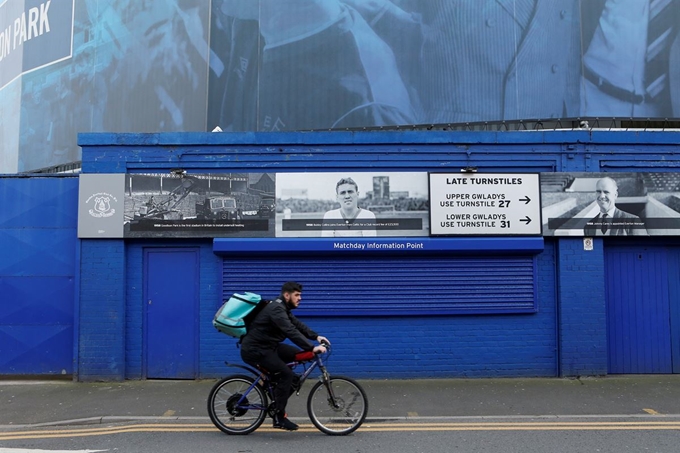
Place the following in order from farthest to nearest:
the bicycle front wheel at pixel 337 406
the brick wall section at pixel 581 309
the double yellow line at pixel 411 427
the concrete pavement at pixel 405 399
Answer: the brick wall section at pixel 581 309 → the concrete pavement at pixel 405 399 → the double yellow line at pixel 411 427 → the bicycle front wheel at pixel 337 406

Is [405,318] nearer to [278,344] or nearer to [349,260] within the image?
[349,260]

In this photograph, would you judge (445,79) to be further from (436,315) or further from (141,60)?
(141,60)

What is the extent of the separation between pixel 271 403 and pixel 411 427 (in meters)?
1.67

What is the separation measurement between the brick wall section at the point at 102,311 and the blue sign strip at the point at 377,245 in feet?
5.44

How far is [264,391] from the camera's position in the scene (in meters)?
6.02

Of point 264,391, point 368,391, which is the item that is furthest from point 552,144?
point 264,391

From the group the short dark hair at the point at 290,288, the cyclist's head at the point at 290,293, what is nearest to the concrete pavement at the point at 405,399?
the cyclist's head at the point at 290,293

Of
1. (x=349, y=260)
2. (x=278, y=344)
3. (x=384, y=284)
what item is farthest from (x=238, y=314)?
(x=384, y=284)

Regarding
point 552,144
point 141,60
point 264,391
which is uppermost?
point 141,60

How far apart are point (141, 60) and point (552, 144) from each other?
40.1 feet

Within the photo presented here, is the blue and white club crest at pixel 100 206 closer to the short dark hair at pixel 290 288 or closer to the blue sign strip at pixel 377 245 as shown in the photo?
the blue sign strip at pixel 377 245

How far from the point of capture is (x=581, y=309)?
8891mm

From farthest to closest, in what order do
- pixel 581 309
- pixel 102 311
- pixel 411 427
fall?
pixel 581 309 → pixel 102 311 → pixel 411 427

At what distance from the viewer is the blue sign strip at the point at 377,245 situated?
8.72 m
